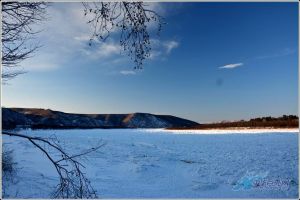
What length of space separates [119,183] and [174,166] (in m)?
4.52

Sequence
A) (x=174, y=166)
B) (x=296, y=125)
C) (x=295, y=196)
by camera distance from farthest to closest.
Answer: (x=296, y=125) → (x=174, y=166) → (x=295, y=196)

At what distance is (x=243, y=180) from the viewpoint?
14.8 m

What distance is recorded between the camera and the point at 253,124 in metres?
56.9

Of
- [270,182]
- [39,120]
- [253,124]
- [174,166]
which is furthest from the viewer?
[39,120]

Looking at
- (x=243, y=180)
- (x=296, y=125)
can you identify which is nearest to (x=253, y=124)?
Result: (x=296, y=125)

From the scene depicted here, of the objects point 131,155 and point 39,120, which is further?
point 39,120

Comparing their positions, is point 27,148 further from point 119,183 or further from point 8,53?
point 8,53

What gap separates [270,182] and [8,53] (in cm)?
1110

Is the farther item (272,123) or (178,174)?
(272,123)

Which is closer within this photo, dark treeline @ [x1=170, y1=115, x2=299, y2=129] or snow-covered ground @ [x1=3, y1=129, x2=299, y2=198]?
snow-covered ground @ [x1=3, y1=129, x2=299, y2=198]

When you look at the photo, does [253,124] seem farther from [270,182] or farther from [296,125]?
[270,182]

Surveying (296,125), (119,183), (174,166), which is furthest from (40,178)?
(296,125)

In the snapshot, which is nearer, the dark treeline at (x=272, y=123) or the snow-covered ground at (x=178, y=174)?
the snow-covered ground at (x=178, y=174)

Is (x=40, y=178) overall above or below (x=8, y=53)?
below
